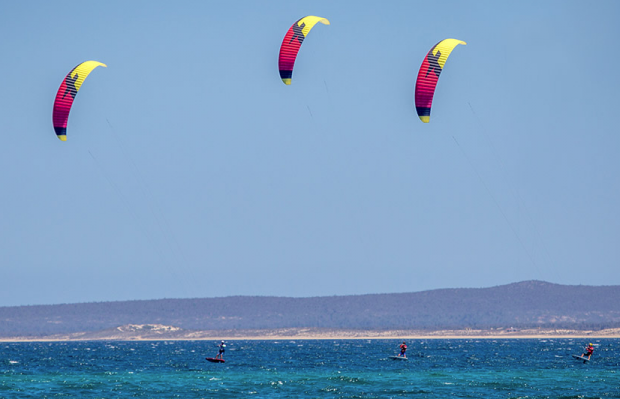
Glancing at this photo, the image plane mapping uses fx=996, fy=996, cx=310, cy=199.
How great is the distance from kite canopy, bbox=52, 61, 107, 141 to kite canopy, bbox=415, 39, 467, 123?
18998 mm

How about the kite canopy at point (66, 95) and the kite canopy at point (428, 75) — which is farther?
the kite canopy at point (66, 95)

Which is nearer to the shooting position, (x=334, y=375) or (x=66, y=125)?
(x=66, y=125)

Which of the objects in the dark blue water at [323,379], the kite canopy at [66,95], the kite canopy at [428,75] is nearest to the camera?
the dark blue water at [323,379]

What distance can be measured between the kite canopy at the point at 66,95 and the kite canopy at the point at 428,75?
62.3 feet

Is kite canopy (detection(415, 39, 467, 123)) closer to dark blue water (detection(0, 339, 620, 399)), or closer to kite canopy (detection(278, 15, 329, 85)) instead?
kite canopy (detection(278, 15, 329, 85))

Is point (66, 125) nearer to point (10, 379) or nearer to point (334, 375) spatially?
point (10, 379)

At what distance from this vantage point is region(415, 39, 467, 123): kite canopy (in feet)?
183

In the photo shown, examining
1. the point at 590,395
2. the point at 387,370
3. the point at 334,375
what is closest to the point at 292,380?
the point at 334,375

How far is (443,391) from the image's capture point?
5428 centimetres

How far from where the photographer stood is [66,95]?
58.9 metres

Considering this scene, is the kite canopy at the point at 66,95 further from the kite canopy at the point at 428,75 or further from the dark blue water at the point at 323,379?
the kite canopy at the point at 428,75

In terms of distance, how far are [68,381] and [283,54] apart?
2457cm

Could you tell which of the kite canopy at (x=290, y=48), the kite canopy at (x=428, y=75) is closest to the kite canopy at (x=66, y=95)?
the kite canopy at (x=290, y=48)

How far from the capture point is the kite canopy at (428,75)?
2191 inches
